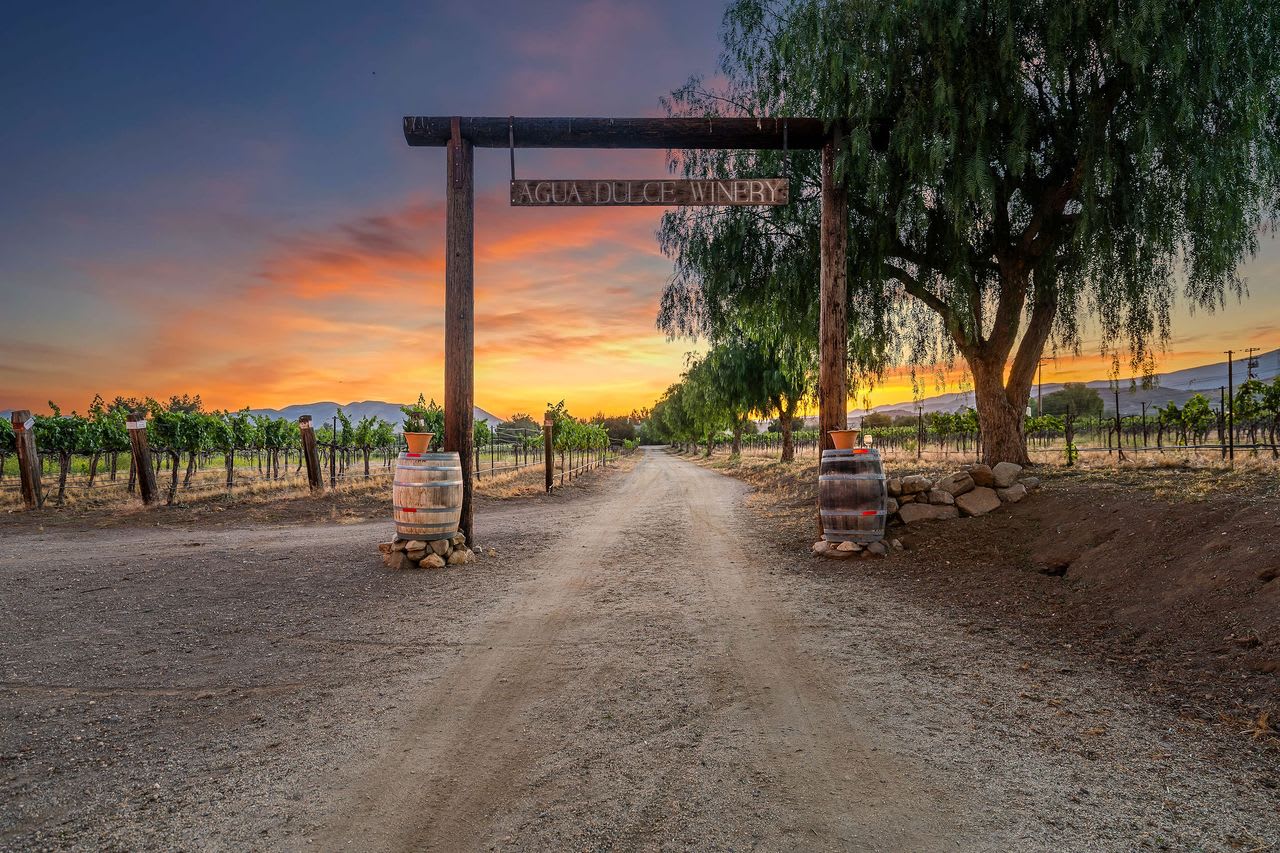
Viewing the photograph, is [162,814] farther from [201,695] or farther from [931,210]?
[931,210]

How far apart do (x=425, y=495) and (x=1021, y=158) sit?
8108 mm

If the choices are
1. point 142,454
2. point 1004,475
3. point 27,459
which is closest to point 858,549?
point 1004,475

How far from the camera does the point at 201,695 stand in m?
3.59

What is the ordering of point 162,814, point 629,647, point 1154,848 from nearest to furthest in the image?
point 1154,848, point 162,814, point 629,647

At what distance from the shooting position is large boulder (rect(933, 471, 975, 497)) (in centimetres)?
789

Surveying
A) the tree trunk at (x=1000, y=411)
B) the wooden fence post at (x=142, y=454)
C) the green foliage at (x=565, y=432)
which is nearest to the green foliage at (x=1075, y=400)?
the green foliage at (x=565, y=432)

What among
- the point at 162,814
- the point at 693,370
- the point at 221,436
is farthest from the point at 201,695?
the point at 693,370

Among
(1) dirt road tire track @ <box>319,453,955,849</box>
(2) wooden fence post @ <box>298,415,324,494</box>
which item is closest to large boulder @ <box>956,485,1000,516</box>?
(1) dirt road tire track @ <box>319,453,955,849</box>

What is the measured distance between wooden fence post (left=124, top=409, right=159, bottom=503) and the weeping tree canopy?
1411 centimetres

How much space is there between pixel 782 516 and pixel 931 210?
5680mm

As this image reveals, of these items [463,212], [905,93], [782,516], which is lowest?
[782,516]

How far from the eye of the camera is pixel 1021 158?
24.2 feet

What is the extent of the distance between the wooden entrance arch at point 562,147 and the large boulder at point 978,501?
1.75 meters

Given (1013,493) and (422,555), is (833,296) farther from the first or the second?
(422,555)
